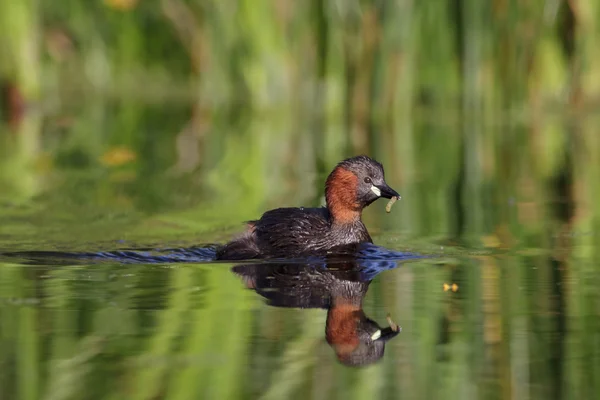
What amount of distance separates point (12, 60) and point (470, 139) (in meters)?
6.42

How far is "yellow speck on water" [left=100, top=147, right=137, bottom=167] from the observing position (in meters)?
14.7

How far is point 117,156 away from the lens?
15312mm

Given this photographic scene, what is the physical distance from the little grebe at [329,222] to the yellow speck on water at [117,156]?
5.69m

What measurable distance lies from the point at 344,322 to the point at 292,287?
1206 millimetres

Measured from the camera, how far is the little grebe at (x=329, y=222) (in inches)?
346

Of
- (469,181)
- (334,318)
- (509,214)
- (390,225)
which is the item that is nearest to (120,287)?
(334,318)

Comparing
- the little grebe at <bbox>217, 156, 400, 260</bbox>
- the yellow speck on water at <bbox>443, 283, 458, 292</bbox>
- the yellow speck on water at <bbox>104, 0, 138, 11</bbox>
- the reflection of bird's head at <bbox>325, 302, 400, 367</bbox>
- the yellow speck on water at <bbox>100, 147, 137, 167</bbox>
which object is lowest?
the reflection of bird's head at <bbox>325, 302, 400, 367</bbox>

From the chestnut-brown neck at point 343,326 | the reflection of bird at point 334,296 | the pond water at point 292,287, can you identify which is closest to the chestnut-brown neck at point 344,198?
the pond water at point 292,287

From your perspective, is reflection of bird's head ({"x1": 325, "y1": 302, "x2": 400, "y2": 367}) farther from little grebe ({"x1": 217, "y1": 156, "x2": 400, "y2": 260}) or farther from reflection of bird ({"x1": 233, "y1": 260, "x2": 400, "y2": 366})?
little grebe ({"x1": 217, "y1": 156, "x2": 400, "y2": 260})

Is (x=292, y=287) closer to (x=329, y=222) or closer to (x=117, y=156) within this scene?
(x=329, y=222)

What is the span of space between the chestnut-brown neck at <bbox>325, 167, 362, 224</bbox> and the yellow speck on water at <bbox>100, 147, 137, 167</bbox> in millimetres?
5708

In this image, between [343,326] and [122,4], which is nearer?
[343,326]

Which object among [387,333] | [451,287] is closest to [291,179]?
[451,287]

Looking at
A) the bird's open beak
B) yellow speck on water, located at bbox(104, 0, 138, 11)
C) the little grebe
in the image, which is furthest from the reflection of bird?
yellow speck on water, located at bbox(104, 0, 138, 11)
